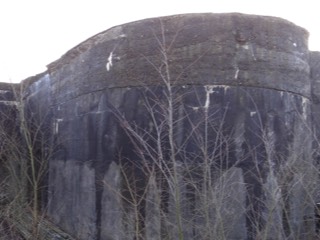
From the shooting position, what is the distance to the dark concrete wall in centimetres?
541

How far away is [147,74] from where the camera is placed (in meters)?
5.94

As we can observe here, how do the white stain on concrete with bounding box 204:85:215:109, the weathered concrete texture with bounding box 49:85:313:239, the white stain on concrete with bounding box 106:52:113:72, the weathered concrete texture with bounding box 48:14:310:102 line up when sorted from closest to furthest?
the weathered concrete texture with bounding box 49:85:313:239, the white stain on concrete with bounding box 204:85:215:109, the weathered concrete texture with bounding box 48:14:310:102, the white stain on concrete with bounding box 106:52:113:72

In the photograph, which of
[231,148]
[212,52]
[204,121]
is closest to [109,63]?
[212,52]

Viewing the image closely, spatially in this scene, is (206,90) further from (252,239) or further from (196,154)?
(252,239)

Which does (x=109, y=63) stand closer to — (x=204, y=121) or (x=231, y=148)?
(x=204, y=121)

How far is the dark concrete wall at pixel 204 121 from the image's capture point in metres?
5.41

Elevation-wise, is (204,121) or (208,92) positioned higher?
(208,92)

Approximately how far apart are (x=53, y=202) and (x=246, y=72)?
4.34 m

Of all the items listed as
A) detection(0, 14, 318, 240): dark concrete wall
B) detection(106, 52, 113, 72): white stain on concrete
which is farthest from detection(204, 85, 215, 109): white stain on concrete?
detection(106, 52, 113, 72): white stain on concrete

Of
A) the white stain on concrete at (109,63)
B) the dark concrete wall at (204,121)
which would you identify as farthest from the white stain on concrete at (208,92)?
the white stain on concrete at (109,63)

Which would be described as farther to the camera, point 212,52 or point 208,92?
point 212,52

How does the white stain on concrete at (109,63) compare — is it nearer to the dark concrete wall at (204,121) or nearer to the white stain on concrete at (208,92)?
the dark concrete wall at (204,121)

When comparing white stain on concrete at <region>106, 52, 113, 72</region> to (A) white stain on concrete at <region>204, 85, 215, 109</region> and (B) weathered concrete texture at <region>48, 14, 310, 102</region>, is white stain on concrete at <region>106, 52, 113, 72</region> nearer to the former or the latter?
(B) weathered concrete texture at <region>48, 14, 310, 102</region>

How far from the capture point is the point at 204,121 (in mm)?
5582
